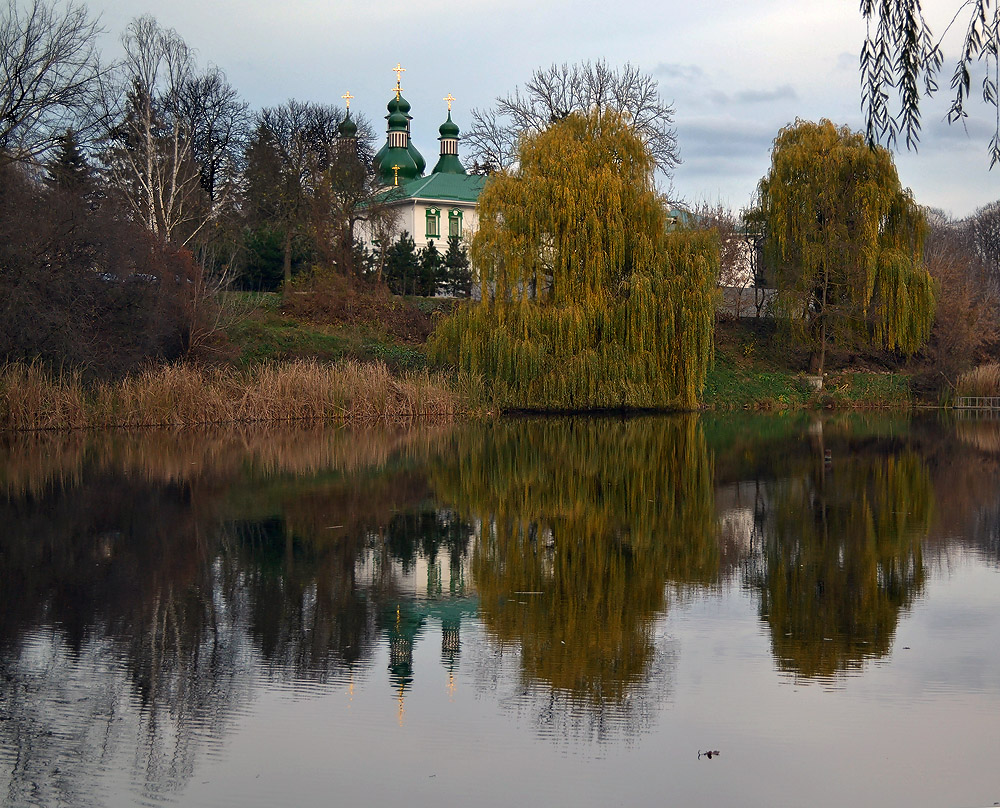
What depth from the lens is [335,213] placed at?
44219 millimetres

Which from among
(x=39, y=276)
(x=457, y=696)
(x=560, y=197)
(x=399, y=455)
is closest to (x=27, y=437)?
(x=39, y=276)

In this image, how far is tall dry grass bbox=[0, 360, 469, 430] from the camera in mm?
25828

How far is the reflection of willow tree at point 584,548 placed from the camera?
23.3ft

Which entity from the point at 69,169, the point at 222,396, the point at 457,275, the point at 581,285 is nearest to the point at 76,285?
the point at 222,396

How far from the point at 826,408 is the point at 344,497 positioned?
27396 millimetres

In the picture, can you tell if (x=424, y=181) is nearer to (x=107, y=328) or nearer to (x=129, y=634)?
(x=107, y=328)

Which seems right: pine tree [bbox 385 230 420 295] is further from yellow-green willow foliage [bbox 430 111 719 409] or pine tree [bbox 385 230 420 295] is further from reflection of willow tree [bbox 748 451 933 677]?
reflection of willow tree [bbox 748 451 933 677]

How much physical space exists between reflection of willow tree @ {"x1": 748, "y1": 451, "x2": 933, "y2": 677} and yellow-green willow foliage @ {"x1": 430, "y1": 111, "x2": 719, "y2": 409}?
14624 mm

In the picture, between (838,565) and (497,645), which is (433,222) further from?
(497,645)

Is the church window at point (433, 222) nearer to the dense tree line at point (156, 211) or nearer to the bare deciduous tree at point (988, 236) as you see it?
the dense tree line at point (156, 211)

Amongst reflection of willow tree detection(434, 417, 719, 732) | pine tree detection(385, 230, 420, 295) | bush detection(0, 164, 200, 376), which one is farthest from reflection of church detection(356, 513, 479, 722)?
pine tree detection(385, 230, 420, 295)

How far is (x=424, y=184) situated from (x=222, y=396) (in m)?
40.8

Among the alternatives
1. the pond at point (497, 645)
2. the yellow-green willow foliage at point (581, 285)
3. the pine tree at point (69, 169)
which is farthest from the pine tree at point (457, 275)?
the pond at point (497, 645)

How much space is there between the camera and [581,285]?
31891 millimetres
